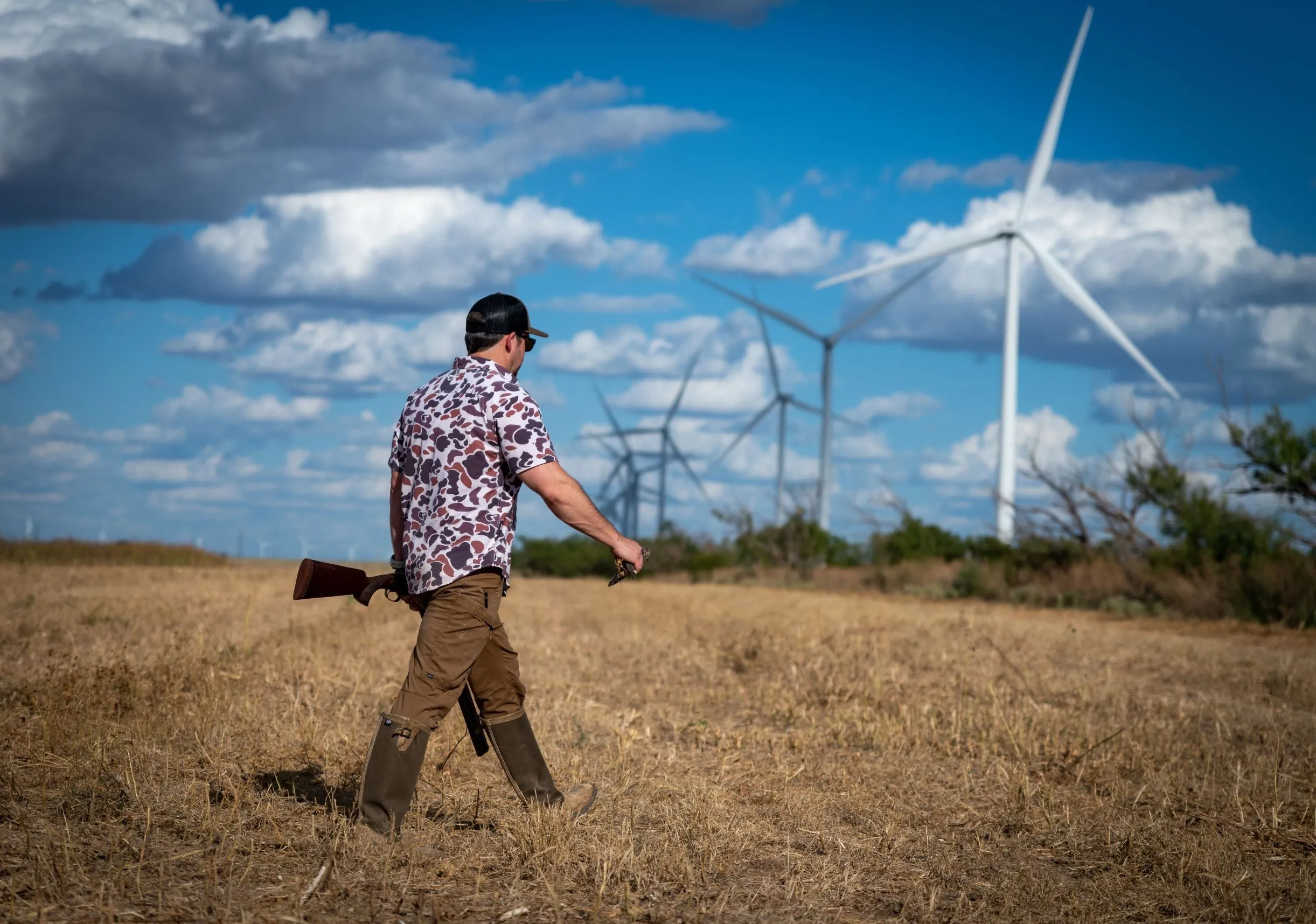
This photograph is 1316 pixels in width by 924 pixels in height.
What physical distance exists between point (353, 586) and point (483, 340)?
1.34 meters

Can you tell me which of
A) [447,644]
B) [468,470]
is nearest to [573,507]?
[468,470]

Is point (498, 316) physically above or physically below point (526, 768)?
above

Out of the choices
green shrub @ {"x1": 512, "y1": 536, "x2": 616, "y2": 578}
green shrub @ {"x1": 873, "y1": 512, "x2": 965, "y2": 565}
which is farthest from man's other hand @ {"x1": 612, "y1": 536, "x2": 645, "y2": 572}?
green shrub @ {"x1": 512, "y1": 536, "x2": 616, "y2": 578}

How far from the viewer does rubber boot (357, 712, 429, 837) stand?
18.4 ft

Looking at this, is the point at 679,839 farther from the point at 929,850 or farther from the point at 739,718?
the point at 739,718

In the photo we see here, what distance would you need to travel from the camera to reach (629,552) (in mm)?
5637

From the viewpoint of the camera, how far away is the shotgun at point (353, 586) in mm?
5973

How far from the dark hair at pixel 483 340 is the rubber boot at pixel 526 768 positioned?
69.7 inches

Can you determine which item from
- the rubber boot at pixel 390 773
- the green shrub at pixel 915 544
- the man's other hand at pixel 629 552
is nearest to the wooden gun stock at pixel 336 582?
the rubber boot at pixel 390 773

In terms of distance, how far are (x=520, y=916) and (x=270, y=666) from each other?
6759mm

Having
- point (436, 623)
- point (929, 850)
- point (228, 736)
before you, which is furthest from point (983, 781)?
point (228, 736)

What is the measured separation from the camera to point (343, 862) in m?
5.17

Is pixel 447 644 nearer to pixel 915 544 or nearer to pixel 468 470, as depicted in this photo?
pixel 468 470

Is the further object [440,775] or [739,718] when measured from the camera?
[739,718]
